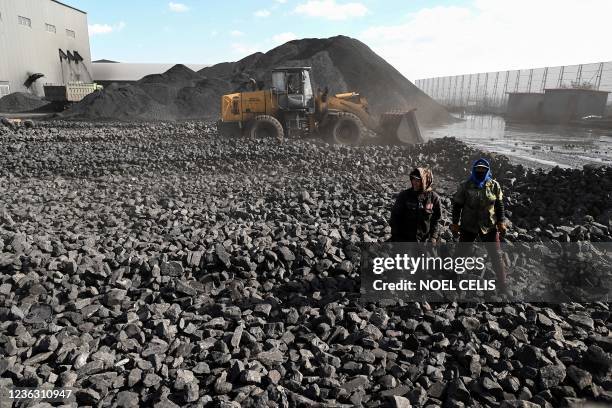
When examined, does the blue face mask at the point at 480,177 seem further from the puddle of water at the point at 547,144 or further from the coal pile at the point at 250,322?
the puddle of water at the point at 547,144

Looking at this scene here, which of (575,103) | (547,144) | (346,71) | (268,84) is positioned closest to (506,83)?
(575,103)

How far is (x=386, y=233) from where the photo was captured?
6.08 meters

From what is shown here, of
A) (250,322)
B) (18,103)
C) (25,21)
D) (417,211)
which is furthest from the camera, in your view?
(25,21)

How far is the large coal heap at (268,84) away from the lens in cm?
2861

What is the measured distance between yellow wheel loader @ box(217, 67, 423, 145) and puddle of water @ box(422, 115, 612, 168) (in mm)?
4455

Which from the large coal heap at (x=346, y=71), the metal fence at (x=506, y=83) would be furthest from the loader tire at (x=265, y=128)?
the metal fence at (x=506, y=83)

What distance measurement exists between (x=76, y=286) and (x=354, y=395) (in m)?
3.35

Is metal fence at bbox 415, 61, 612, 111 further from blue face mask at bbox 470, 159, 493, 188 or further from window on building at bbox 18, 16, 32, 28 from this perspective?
window on building at bbox 18, 16, 32, 28

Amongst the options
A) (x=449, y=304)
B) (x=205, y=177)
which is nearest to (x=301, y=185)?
(x=205, y=177)

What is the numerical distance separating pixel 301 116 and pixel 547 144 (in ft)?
39.4

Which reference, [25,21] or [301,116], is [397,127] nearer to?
[301,116]

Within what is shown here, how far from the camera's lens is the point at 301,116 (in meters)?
15.0

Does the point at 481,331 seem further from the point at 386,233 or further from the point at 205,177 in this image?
the point at 205,177

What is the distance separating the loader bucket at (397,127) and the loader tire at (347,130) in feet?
3.16
